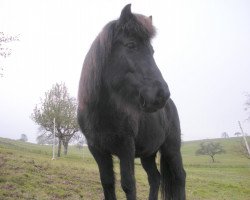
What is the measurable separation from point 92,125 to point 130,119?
21.6 inches

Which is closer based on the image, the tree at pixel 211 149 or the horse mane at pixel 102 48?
the horse mane at pixel 102 48

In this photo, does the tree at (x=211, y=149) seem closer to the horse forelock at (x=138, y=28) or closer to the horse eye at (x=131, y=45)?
the horse forelock at (x=138, y=28)

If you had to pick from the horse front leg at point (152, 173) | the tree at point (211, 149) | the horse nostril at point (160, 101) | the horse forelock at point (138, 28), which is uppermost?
the tree at point (211, 149)

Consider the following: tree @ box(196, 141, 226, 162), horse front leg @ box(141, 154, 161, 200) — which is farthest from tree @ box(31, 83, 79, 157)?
tree @ box(196, 141, 226, 162)

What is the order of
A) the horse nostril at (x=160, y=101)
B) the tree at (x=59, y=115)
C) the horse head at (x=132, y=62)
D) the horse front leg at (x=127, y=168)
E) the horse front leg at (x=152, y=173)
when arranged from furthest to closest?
the tree at (x=59, y=115)
the horse front leg at (x=152, y=173)
the horse front leg at (x=127, y=168)
the horse head at (x=132, y=62)
the horse nostril at (x=160, y=101)

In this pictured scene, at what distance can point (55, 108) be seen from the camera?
42.2m

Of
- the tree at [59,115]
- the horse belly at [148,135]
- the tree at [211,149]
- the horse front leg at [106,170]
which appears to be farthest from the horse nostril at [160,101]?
the tree at [211,149]

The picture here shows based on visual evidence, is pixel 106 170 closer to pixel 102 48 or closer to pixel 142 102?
pixel 142 102

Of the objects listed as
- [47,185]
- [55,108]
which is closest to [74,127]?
[55,108]

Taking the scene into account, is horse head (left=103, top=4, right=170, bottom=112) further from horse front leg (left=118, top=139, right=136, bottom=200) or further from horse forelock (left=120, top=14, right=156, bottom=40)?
horse front leg (left=118, top=139, right=136, bottom=200)

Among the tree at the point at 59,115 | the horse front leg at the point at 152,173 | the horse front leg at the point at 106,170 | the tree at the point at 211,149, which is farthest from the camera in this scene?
the tree at the point at 211,149

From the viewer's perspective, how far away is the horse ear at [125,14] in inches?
148

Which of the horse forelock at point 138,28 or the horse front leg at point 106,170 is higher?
the horse forelock at point 138,28

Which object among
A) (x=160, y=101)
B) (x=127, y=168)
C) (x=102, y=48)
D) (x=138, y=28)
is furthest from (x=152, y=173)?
(x=138, y=28)
